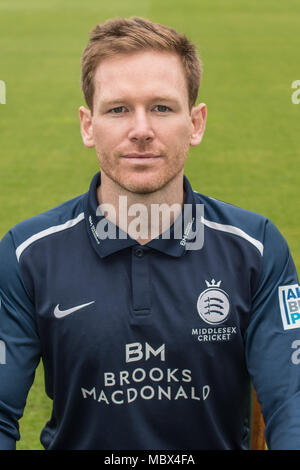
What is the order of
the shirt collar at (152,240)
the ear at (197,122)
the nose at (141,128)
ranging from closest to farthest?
the nose at (141,128) < the shirt collar at (152,240) < the ear at (197,122)

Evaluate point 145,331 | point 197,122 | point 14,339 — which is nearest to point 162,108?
point 197,122

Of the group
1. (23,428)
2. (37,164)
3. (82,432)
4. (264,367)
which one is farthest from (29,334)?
(37,164)

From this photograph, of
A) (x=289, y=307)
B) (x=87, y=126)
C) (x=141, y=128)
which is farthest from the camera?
(x=87, y=126)

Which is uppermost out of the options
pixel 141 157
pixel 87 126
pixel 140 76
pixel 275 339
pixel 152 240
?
pixel 140 76

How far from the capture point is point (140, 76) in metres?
1.97

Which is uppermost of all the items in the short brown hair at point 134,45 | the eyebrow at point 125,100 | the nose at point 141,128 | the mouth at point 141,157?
the short brown hair at point 134,45

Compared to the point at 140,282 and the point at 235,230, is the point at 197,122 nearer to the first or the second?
the point at 235,230

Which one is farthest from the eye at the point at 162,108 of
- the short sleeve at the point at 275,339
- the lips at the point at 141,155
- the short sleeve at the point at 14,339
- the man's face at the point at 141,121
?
the short sleeve at the point at 14,339

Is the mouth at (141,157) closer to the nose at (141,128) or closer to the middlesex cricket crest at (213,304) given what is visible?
the nose at (141,128)

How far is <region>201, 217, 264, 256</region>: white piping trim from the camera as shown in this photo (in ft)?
6.79

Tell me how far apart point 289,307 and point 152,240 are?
16.2 inches

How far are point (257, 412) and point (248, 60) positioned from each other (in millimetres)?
9591

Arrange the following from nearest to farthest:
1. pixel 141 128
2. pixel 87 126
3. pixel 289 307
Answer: pixel 141 128 → pixel 289 307 → pixel 87 126

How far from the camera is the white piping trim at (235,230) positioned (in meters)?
2.07
